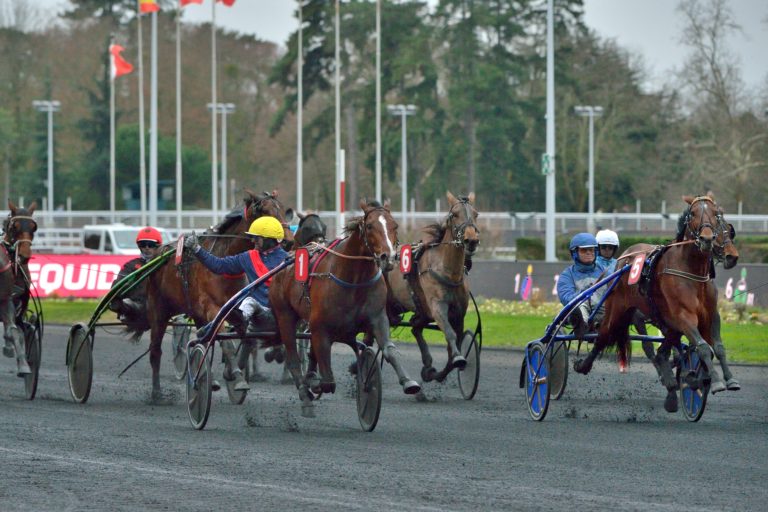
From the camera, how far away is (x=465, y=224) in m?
13.4

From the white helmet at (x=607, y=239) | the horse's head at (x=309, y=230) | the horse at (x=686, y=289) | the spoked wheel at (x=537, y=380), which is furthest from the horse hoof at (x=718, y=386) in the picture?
the horse's head at (x=309, y=230)

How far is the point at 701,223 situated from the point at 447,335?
3206 millimetres

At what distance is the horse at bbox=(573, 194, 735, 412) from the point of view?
1064 centimetres

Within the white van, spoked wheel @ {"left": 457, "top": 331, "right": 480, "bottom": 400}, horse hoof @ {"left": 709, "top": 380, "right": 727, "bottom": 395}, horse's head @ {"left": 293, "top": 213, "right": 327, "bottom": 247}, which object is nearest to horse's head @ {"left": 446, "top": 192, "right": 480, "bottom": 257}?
spoked wheel @ {"left": 457, "top": 331, "right": 480, "bottom": 400}

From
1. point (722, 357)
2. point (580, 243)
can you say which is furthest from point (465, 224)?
point (722, 357)

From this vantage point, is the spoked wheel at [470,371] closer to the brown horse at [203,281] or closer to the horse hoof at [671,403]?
the brown horse at [203,281]

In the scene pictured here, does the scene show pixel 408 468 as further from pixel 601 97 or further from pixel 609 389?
pixel 601 97

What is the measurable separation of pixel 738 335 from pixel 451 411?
8324 mm

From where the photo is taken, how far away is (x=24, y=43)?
6481cm

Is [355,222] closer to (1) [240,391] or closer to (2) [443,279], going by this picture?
(1) [240,391]

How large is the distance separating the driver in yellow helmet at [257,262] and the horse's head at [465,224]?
206cm

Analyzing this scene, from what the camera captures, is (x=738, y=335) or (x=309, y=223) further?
(x=738, y=335)

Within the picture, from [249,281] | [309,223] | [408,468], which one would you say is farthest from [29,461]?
[309,223]

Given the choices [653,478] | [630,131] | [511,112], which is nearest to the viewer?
[653,478]
